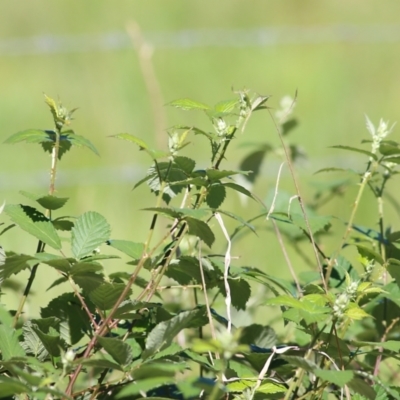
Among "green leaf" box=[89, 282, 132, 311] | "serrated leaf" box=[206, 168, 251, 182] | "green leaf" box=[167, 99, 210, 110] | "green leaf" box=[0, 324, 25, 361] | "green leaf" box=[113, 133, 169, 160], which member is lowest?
"green leaf" box=[0, 324, 25, 361]

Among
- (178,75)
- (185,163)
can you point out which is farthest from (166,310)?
(178,75)

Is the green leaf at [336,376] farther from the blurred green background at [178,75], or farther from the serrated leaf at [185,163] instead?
the blurred green background at [178,75]

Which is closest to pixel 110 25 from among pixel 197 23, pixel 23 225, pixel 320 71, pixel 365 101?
pixel 197 23

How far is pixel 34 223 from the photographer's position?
1047 mm

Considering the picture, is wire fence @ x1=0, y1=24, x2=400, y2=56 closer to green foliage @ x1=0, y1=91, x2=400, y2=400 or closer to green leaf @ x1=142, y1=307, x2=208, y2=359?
Answer: green foliage @ x1=0, y1=91, x2=400, y2=400

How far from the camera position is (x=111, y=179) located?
3.93m

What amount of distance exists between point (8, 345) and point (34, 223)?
18cm

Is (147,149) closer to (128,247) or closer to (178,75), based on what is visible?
(128,247)

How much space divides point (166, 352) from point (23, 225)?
0.81 ft

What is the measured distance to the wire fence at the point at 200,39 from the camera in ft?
17.0

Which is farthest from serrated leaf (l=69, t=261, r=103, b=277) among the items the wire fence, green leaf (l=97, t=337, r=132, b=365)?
the wire fence

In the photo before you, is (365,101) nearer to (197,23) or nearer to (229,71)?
(229,71)

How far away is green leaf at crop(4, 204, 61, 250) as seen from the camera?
1.03 metres

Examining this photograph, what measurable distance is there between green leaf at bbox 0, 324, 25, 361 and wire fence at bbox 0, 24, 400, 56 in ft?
13.9
